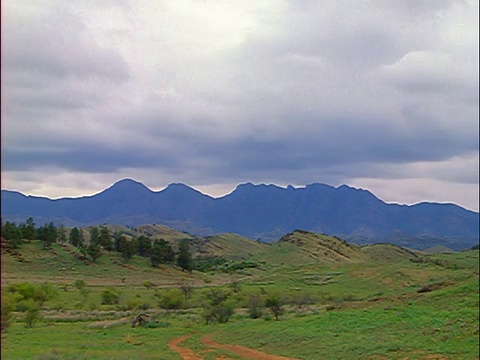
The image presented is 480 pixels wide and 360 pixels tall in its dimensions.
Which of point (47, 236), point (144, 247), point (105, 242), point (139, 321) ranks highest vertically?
point (47, 236)

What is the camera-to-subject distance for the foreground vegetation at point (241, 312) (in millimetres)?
27156

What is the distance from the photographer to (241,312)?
57969 millimetres

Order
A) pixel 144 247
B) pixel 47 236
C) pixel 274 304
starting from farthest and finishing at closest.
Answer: pixel 144 247 < pixel 47 236 < pixel 274 304

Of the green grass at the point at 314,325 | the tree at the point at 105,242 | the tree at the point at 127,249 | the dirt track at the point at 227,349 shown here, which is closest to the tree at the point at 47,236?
the tree at the point at 105,242

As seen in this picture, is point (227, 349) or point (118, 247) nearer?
point (227, 349)

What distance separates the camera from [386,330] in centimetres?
3034

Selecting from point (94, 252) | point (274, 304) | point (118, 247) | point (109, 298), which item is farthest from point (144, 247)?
point (274, 304)

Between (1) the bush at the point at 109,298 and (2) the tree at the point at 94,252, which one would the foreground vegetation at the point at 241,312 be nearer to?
(1) the bush at the point at 109,298

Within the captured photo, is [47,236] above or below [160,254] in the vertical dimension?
above

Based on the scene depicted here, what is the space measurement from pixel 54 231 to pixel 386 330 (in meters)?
96.0

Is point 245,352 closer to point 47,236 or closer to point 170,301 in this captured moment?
point 170,301

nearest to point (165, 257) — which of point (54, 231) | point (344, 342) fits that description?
point (54, 231)

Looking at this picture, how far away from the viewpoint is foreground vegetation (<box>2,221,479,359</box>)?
27.2 m

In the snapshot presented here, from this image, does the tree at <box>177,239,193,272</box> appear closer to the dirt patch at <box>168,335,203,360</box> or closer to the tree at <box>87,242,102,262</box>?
the tree at <box>87,242,102,262</box>
